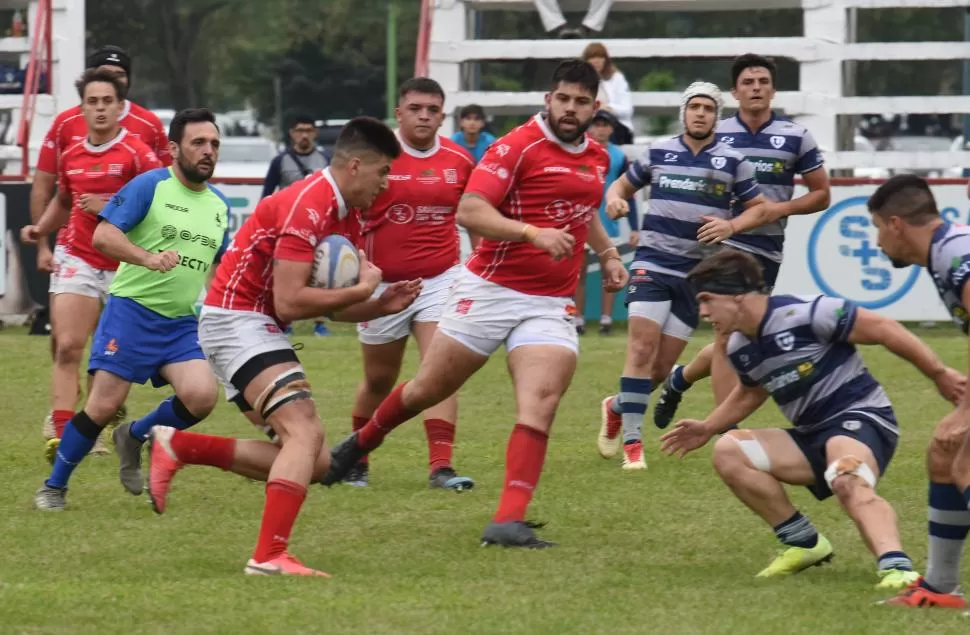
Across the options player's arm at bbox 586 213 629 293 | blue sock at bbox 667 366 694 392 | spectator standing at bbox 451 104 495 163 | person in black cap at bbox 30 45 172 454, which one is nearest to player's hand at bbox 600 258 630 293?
player's arm at bbox 586 213 629 293

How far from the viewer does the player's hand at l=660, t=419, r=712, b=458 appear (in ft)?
23.2

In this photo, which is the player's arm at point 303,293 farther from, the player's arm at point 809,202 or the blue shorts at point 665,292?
the player's arm at point 809,202

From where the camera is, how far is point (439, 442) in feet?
30.9

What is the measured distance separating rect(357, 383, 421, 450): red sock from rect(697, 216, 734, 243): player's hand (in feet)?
6.22

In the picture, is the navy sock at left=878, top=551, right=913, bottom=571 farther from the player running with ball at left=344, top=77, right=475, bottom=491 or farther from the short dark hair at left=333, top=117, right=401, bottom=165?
the player running with ball at left=344, top=77, right=475, bottom=491

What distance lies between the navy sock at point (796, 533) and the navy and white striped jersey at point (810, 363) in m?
0.37

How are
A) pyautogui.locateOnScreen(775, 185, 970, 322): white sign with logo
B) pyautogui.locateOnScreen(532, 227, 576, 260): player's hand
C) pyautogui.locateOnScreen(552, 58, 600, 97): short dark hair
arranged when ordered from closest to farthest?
pyautogui.locateOnScreen(532, 227, 576, 260): player's hand, pyautogui.locateOnScreen(552, 58, 600, 97): short dark hair, pyautogui.locateOnScreen(775, 185, 970, 322): white sign with logo

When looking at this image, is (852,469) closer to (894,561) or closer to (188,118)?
(894,561)

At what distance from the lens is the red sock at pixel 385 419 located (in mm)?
8594

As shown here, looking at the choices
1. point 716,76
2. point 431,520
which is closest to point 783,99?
point 431,520

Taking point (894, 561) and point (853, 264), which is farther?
point (853, 264)

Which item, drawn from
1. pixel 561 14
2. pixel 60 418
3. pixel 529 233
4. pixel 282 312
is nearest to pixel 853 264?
pixel 561 14

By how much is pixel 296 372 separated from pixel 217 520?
4.96 ft

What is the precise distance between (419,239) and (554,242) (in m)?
1.93
